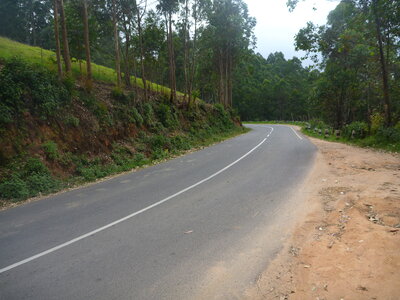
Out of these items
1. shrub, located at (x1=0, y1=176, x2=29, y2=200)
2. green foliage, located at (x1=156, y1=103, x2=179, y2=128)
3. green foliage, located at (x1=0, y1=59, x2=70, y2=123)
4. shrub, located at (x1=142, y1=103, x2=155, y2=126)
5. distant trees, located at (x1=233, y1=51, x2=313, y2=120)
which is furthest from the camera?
distant trees, located at (x1=233, y1=51, x2=313, y2=120)

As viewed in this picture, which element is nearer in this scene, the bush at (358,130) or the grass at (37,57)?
the grass at (37,57)

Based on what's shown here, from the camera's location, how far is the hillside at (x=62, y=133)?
410 inches

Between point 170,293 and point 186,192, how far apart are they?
4861 mm

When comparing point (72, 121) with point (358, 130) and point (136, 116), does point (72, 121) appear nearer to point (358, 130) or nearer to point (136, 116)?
point (136, 116)

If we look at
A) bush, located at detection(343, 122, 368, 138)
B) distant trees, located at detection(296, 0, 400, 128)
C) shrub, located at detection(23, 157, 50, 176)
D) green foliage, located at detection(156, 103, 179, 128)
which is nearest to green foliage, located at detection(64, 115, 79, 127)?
shrub, located at detection(23, 157, 50, 176)

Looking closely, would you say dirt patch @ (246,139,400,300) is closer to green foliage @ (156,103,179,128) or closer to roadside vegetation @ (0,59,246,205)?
roadside vegetation @ (0,59,246,205)

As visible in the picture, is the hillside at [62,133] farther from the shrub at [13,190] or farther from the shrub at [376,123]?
the shrub at [376,123]

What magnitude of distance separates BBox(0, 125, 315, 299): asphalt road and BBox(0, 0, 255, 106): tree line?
9.92 m

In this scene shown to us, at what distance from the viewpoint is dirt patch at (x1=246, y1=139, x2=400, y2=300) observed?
3723 millimetres

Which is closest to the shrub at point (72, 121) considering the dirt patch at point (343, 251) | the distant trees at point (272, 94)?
the dirt patch at point (343, 251)

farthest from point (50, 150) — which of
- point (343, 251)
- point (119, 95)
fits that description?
point (343, 251)

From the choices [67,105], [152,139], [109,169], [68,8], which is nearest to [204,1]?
[68,8]

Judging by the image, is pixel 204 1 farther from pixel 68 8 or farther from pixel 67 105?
pixel 67 105

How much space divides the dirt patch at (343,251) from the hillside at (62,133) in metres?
8.50
